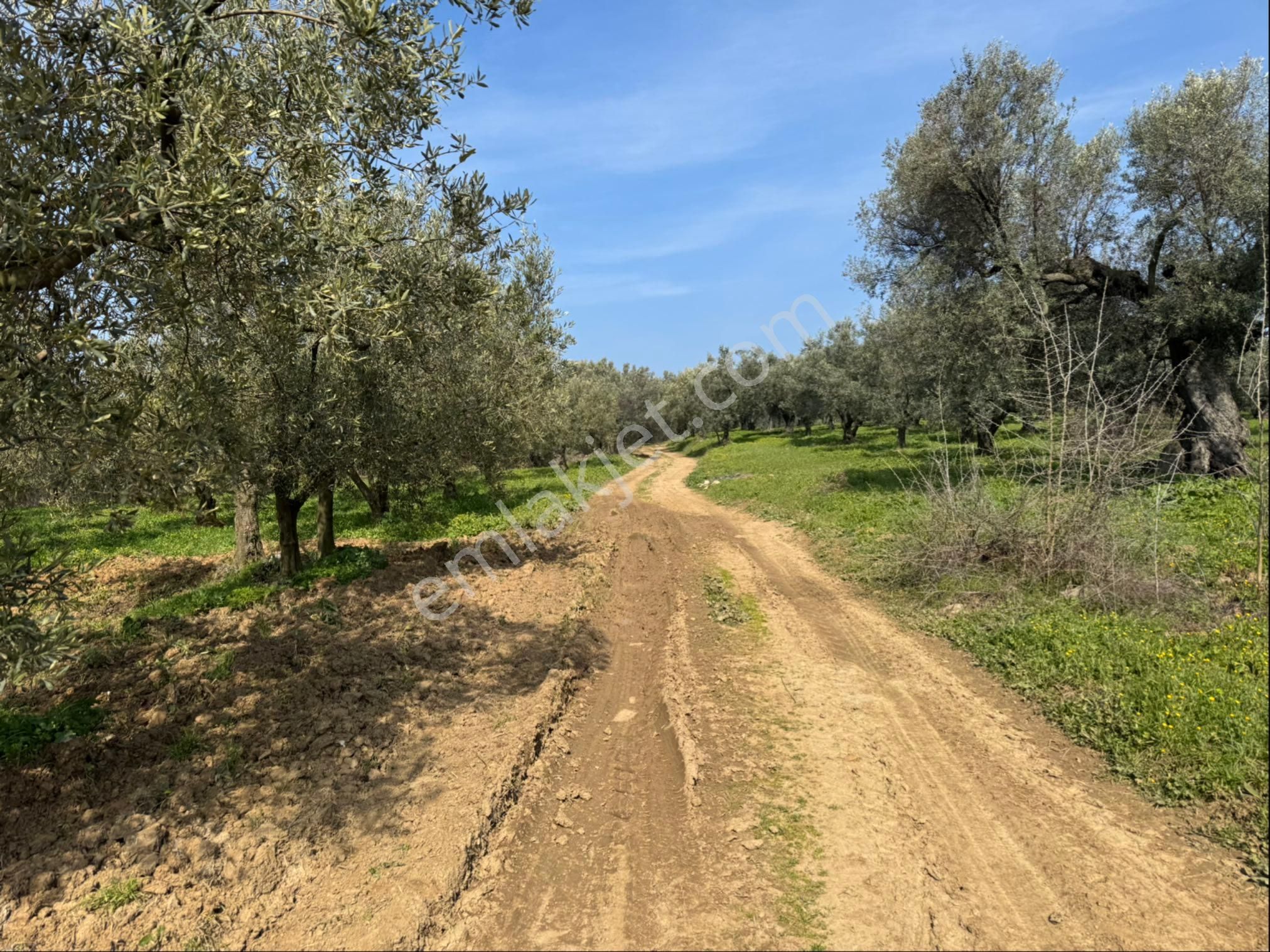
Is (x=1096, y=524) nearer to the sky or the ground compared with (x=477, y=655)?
nearer to the sky

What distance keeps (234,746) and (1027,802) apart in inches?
287

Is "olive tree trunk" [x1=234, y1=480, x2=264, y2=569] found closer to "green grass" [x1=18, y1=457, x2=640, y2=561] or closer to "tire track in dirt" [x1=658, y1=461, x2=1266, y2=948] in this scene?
"green grass" [x1=18, y1=457, x2=640, y2=561]

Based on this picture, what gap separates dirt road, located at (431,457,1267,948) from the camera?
440cm

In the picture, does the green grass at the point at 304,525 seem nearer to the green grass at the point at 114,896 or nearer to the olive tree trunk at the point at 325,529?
the olive tree trunk at the point at 325,529

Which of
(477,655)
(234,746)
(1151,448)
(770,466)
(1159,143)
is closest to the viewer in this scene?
(234,746)

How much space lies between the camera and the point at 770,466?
3325 centimetres

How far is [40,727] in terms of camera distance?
20.9ft

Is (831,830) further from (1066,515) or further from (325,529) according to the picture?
(325,529)

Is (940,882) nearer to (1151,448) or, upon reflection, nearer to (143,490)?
(143,490)

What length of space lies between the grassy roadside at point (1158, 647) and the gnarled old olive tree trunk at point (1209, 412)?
1955mm

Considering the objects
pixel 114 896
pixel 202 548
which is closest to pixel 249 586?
pixel 202 548

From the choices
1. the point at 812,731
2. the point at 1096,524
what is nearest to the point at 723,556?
the point at 1096,524

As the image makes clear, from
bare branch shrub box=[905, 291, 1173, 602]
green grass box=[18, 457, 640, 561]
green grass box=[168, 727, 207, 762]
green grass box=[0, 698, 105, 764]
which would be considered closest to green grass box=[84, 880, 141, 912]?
green grass box=[168, 727, 207, 762]

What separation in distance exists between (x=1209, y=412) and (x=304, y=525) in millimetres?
24581
